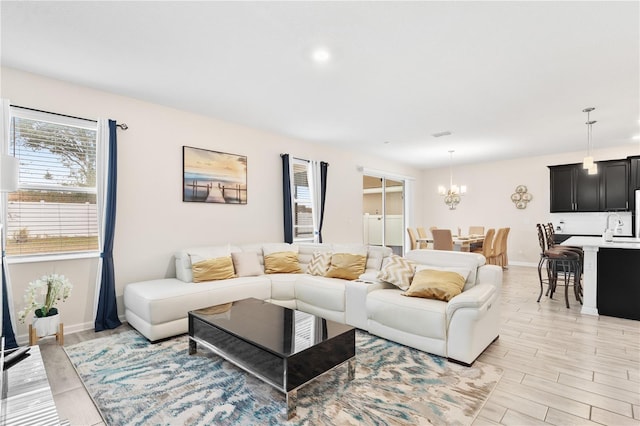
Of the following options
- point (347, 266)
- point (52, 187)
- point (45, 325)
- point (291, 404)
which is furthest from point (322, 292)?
point (52, 187)

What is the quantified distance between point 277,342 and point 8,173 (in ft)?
7.78

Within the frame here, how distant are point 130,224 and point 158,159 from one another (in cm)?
90

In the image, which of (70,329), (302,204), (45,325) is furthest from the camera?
(302,204)

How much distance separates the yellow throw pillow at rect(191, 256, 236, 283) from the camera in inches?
148

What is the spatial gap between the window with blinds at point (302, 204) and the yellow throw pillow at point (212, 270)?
6.35ft

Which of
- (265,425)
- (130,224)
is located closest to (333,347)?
(265,425)

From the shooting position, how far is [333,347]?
7.43 feet

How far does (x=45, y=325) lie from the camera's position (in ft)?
10.0

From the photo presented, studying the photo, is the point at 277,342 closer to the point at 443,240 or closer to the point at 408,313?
the point at 408,313

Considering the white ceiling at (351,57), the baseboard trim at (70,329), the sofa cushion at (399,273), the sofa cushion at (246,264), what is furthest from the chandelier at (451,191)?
the baseboard trim at (70,329)

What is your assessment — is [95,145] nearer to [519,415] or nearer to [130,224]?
[130,224]

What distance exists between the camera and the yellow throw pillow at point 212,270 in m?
3.76

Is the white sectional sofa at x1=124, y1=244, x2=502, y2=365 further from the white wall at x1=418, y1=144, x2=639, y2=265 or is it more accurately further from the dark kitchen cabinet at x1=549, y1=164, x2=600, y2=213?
the white wall at x1=418, y1=144, x2=639, y2=265

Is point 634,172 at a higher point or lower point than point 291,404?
higher
